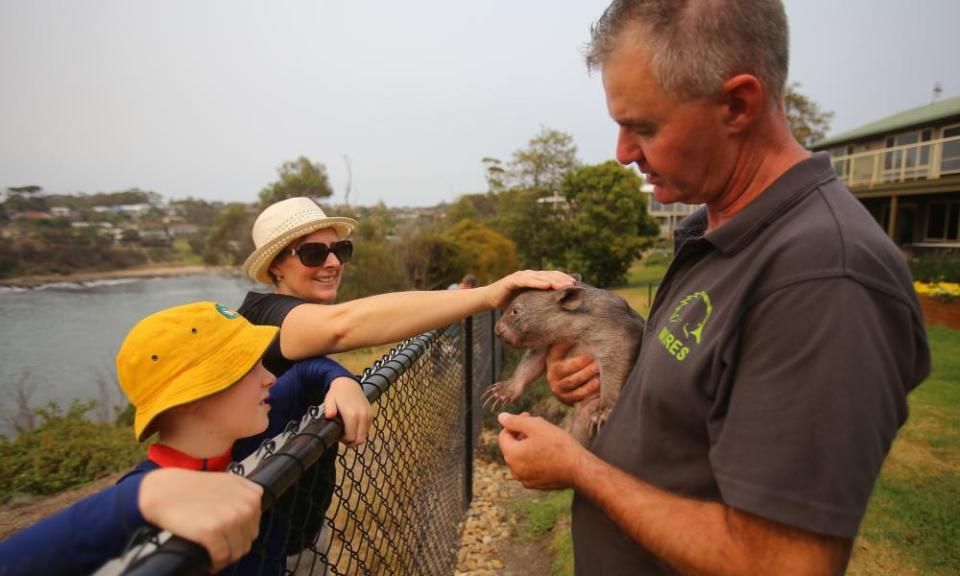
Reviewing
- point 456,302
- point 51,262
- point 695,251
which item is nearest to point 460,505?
point 456,302

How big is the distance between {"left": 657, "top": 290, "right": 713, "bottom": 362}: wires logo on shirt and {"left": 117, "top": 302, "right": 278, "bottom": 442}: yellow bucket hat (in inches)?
53.8

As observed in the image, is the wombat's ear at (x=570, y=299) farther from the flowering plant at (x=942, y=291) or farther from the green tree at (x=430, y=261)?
the green tree at (x=430, y=261)

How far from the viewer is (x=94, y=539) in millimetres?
1043

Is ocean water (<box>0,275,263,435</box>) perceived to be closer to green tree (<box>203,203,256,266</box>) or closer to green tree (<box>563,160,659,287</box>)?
green tree (<box>203,203,256,266</box>)

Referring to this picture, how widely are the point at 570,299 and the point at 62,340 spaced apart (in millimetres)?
23487

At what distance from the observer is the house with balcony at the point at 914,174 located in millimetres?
20875

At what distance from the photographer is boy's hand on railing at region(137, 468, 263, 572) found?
0.97 metres

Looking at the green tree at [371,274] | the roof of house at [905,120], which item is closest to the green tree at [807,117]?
the roof of house at [905,120]

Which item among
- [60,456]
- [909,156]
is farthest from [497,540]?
[909,156]

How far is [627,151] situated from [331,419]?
141 cm

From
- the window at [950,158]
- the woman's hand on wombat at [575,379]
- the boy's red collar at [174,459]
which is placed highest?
the window at [950,158]

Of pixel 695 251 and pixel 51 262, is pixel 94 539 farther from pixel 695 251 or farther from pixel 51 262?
pixel 51 262

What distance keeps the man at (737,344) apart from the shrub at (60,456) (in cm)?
954

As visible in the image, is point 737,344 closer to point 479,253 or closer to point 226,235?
point 479,253
